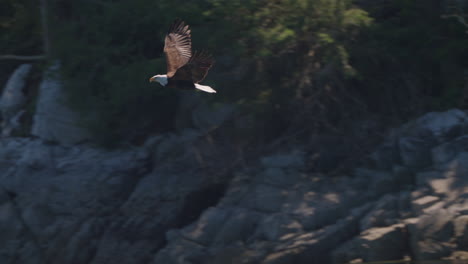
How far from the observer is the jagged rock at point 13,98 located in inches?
381

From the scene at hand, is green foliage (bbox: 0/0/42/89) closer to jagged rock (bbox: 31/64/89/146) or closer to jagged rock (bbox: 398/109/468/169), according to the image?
jagged rock (bbox: 31/64/89/146)

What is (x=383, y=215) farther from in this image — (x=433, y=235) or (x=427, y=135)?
(x=427, y=135)

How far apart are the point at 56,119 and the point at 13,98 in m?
1.17

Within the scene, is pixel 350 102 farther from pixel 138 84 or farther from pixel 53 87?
pixel 53 87

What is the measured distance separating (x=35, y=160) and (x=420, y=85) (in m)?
5.31

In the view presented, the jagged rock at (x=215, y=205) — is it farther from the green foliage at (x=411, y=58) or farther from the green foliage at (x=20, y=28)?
the green foliage at (x=20, y=28)

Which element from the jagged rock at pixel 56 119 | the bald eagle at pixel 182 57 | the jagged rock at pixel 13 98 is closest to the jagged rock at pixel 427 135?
the bald eagle at pixel 182 57

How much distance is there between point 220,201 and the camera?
26.7 ft

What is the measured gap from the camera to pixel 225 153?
27.9ft

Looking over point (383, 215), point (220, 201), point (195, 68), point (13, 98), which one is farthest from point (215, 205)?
point (13, 98)

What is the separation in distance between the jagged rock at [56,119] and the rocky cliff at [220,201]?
22 mm

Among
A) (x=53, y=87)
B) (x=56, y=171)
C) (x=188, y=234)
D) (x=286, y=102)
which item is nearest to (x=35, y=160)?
(x=56, y=171)

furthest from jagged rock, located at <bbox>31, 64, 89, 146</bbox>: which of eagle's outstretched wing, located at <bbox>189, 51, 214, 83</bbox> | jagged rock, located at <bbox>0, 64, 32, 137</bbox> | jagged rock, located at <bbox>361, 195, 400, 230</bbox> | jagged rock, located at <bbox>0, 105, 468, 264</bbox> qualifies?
jagged rock, located at <bbox>361, 195, 400, 230</bbox>

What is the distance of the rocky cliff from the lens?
7152 mm
